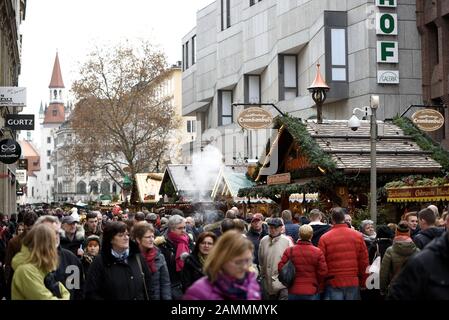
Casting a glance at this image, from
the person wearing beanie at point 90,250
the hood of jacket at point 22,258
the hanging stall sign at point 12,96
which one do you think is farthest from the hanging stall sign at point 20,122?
the hood of jacket at point 22,258

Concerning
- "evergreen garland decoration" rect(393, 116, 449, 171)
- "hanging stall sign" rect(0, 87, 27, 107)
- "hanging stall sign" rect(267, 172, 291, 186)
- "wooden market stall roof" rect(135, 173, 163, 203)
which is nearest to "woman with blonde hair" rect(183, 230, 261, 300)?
"evergreen garland decoration" rect(393, 116, 449, 171)

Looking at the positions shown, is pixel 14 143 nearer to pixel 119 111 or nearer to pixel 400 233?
pixel 400 233

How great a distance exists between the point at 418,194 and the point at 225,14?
169 ft

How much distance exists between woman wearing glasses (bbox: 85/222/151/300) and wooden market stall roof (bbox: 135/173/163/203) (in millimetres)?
39906

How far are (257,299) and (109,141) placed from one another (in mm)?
65008

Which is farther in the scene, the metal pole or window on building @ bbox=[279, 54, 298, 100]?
window on building @ bbox=[279, 54, 298, 100]

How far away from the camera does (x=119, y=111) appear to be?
6775 centimetres

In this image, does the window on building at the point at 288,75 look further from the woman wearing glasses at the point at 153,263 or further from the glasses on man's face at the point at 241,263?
the glasses on man's face at the point at 241,263

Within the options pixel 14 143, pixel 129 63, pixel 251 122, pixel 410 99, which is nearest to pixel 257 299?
pixel 251 122

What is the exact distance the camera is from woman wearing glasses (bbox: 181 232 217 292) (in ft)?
27.8

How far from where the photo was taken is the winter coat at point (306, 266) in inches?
399

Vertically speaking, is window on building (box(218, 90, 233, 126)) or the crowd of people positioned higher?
window on building (box(218, 90, 233, 126))

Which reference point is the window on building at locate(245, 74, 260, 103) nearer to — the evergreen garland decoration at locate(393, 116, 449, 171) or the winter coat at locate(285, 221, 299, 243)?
the evergreen garland decoration at locate(393, 116, 449, 171)

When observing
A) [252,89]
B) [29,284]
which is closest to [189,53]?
[252,89]
